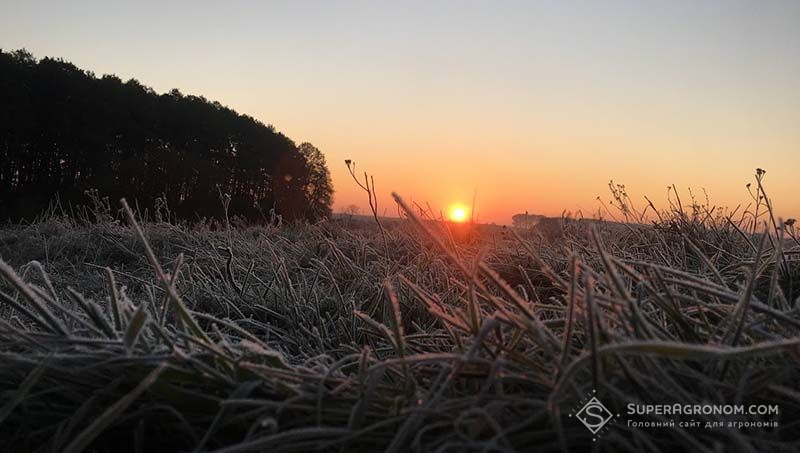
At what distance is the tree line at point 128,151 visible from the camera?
15758 millimetres

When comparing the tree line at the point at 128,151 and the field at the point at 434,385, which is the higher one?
the tree line at the point at 128,151

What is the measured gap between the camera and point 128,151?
60.1 ft

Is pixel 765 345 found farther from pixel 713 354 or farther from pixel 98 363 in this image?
pixel 98 363

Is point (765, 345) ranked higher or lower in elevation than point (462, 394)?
higher

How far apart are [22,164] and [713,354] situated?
19346 mm

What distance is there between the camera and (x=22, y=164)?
1602cm

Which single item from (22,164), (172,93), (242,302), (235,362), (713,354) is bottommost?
(242,302)

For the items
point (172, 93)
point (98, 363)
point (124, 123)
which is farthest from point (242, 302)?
point (172, 93)

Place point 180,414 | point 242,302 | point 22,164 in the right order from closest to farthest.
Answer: point 180,414 → point 242,302 → point 22,164

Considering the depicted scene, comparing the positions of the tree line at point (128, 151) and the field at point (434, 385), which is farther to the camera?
the tree line at point (128, 151)

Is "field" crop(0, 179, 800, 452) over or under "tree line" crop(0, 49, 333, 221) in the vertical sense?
under

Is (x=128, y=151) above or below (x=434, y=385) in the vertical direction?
above

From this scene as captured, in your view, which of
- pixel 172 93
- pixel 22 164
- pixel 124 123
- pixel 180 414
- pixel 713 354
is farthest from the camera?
pixel 172 93

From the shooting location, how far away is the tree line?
15.8 m
